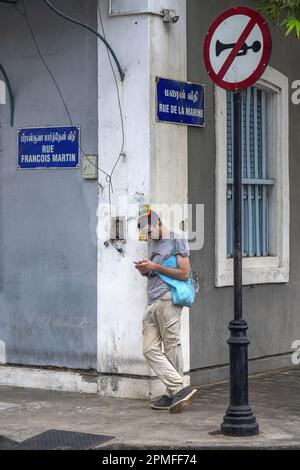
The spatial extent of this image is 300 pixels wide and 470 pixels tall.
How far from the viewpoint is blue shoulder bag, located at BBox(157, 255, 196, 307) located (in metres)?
9.98

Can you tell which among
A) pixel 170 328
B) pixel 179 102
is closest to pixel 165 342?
pixel 170 328

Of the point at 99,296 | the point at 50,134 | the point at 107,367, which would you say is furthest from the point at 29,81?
the point at 107,367

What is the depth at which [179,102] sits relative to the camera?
10984 millimetres

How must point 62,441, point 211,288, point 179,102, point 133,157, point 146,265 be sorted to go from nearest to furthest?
point 62,441 → point 146,265 → point 133,157 → point 179,102 → point 211,288

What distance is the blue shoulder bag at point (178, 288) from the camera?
9.98 m

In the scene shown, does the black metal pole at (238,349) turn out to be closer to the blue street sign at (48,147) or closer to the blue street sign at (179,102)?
Result: the blue street sign at (179,102)

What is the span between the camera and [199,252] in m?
11.3

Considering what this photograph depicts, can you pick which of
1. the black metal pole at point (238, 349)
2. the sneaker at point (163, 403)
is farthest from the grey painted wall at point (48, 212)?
the black metal pole at point (238, 349)

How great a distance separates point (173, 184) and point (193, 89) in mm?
1127

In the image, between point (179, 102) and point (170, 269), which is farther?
point (179, 102)

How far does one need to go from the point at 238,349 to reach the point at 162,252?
155 centimetres

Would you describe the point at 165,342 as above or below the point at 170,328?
below

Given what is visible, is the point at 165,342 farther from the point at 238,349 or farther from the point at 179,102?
the point at 179,102

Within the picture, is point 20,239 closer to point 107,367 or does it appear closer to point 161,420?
point 107,367
